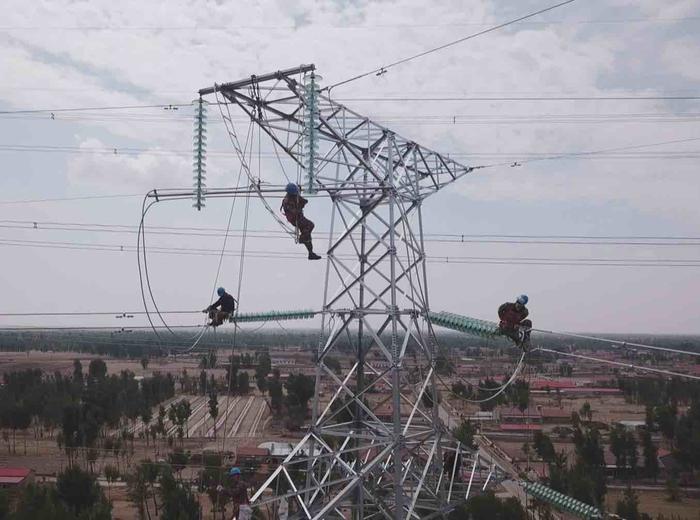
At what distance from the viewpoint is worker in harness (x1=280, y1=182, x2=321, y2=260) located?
37.8ft

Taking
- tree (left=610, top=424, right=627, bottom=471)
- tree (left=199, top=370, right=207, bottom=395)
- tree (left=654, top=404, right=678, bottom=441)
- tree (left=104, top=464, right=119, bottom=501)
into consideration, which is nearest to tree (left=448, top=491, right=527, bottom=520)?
tree (left=199, top=370, right=207, bottom=395)

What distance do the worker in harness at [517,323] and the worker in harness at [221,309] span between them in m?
5.08

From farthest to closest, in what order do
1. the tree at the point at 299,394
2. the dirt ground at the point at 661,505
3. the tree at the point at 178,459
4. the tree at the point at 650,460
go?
the tree at the point at 299,394, the tree at the point at 650,460, the tree at the point at 178,459, the dirt ground at the point at 661,505

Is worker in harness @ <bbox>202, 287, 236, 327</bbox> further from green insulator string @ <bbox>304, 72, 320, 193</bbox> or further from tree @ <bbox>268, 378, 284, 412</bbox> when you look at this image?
tree @ <bbox>268, 378, 284, 412</bbox>

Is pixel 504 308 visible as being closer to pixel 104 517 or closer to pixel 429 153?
pixel 429 153

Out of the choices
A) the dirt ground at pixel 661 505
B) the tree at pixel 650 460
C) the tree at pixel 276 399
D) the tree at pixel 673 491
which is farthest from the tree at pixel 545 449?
the tree at pixel 276 399

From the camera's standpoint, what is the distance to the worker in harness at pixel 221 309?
1215 cm

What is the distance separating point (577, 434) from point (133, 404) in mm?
37368

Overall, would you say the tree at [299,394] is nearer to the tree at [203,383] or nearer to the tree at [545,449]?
the tree at [203,383]

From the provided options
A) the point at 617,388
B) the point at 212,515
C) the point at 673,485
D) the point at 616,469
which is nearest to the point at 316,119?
the point at 212,515

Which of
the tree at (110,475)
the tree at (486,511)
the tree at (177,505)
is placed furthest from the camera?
the tree at (110,475)

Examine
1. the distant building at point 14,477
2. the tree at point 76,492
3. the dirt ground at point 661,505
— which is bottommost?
the dirt ground at point 661,505

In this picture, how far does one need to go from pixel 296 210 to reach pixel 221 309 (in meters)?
2.45

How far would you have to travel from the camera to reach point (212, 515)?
3144 centimetres
